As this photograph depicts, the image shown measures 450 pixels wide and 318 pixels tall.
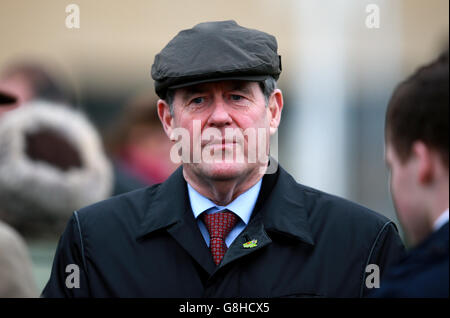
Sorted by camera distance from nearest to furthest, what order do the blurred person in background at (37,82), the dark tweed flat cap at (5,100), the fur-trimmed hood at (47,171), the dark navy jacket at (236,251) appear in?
the dark navy jacket at (236,251) < the dark tweed flat cap at (5,100) < the fur-trimmed hood at (47,171) < the blurred person in background at (37,82)

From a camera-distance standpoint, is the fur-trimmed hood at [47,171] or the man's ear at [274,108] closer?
the man's ear at [274,108]

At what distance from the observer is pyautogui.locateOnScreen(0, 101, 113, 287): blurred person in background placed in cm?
458

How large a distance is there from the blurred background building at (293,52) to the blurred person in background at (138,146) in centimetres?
2

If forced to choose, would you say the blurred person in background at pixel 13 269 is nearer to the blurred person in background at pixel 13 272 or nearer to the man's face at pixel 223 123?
the blurred person in background at pixel 13 272

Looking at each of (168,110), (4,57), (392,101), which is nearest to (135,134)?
(4,57)

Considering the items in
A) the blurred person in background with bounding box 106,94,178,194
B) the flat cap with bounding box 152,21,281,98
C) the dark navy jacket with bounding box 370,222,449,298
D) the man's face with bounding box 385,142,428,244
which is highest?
the flat cap with bounding box 152,21,281,98

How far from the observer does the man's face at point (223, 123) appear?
2.37 meters

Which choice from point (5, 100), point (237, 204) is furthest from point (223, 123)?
point (5, 100)

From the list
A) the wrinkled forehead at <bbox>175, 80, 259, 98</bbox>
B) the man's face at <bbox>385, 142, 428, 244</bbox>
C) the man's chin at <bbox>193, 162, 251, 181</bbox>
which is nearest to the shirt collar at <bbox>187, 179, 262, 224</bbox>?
the man's chin at <bbox>193, 162, 251, 181</bbox>

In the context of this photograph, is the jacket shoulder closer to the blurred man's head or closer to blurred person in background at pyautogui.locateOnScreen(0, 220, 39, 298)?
the blurred man's head

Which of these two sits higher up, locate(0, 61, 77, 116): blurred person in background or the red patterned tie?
locate(0, 61, 77, 116): blurred person in background

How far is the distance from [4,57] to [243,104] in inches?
110

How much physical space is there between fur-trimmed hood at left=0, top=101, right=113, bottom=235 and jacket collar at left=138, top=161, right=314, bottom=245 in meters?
2.14

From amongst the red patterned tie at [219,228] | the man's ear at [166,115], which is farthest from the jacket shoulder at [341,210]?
the man's ear at [166,115]
